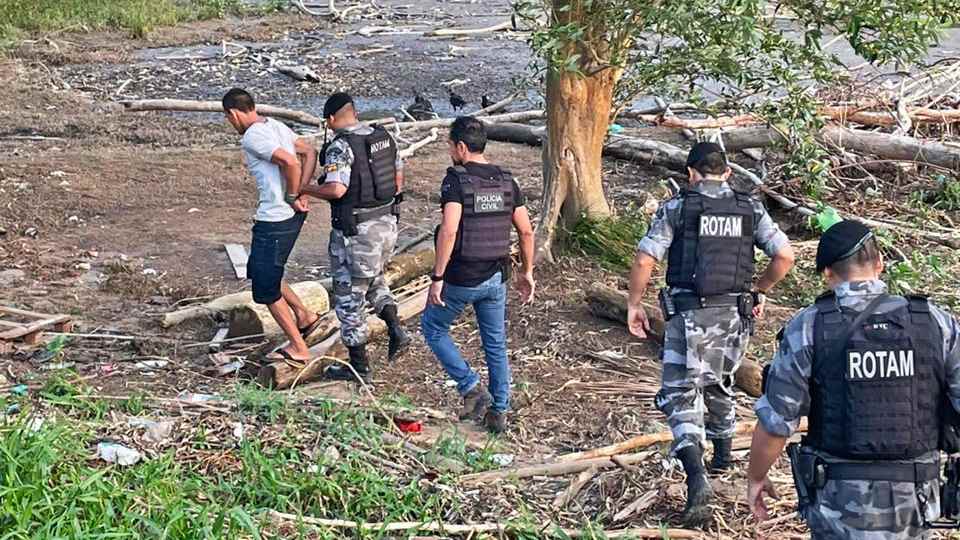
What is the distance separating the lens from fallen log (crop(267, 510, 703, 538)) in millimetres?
4703

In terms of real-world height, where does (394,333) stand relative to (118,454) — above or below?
below

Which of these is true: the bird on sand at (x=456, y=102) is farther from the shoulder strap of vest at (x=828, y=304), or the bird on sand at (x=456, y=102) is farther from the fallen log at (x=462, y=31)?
the shoulder strap of vest at (x=828, y=304)

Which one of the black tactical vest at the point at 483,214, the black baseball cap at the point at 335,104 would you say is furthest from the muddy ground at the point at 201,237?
the black baseball cap at the point at 335,104

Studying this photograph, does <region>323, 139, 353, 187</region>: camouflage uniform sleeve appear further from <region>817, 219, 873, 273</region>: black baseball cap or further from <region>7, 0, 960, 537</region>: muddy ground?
<region>817, 219, 873, 273</region>: black baseball cap

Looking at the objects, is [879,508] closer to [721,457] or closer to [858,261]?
[858,261]

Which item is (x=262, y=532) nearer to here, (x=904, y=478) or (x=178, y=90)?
(x=904, y=478)

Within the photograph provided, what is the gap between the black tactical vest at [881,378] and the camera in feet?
12.0

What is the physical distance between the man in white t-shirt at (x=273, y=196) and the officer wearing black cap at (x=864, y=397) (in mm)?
3717

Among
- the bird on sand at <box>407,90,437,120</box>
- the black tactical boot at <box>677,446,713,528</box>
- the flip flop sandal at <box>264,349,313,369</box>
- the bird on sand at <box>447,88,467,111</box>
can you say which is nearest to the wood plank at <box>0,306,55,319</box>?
the flip flop sandal at <box>264,349,313,369</box>

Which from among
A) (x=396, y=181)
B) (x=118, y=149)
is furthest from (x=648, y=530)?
(x=118, y=149)

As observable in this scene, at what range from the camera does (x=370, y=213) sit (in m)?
6.91

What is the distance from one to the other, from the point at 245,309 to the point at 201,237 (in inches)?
110

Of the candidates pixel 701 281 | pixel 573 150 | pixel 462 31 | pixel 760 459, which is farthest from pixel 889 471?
pixel 462 31

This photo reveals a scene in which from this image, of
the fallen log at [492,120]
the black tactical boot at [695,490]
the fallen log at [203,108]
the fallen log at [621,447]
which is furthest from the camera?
the fallen log at [203,108]
